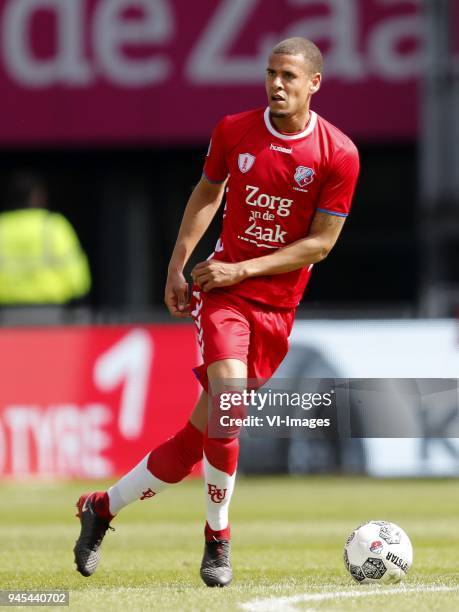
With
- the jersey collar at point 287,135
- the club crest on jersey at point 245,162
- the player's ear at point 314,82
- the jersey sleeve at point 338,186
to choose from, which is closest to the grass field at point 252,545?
the jersey sleeve at point 338,186

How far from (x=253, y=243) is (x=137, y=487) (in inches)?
46.3

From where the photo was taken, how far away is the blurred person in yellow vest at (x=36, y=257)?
12234mm

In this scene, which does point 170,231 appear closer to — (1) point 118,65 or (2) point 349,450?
(1) point 118,65

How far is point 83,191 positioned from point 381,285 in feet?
12.2

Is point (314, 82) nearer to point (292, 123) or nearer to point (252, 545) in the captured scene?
point (292, 123)

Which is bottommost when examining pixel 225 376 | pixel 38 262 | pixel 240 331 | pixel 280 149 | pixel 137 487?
pixel 38 262

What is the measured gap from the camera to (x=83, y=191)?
18.0m

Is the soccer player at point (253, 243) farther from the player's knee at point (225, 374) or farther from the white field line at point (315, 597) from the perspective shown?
the white field line at point (315, 597)

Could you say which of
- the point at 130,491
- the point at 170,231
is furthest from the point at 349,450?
the point at 170,231

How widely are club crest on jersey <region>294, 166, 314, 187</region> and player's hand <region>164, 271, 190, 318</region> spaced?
0.64 meters

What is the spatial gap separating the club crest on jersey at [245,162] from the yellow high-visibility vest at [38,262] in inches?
238

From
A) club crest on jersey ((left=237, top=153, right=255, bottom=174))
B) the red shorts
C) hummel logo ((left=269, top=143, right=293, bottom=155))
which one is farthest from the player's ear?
→ the red shorts

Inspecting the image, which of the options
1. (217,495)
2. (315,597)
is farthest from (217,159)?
(315,597)

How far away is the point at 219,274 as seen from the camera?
20.3 ft
